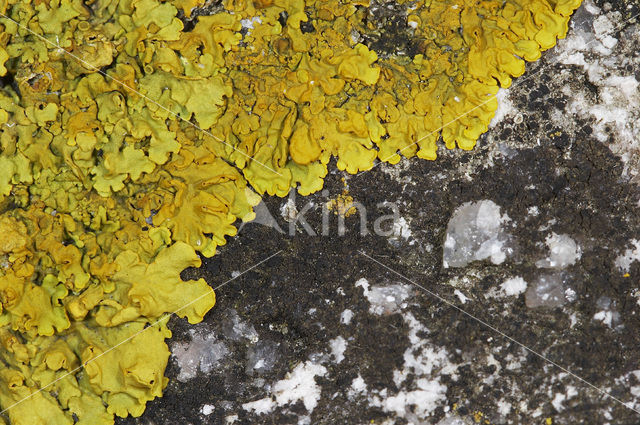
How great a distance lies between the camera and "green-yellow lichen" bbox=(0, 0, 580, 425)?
8.33ft

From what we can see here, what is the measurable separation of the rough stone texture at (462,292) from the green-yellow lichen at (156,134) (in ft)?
0.62

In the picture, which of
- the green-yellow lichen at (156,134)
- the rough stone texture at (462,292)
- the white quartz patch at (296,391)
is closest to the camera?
the green-yellow lichen at (156,134)

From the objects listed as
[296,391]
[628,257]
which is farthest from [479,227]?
[296,391]

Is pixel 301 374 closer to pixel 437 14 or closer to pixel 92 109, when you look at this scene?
pixel 92 109

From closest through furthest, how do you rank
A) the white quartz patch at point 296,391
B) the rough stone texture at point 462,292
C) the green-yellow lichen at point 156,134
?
the green-yellow lichen at point 156,134
the rough stone texture at point 462,292
the white quartz patch at point 296,391

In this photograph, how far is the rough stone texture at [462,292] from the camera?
8.82 feet

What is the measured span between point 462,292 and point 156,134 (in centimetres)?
169

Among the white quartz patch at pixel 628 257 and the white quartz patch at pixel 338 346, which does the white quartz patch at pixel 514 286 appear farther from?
the white quartz patch at pixel 338 346

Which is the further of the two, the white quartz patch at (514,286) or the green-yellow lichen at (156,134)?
the white quartz patch at (514,286)

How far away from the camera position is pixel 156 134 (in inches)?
101

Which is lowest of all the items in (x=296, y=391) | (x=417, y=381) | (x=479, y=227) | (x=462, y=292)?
(x=296, y=391)

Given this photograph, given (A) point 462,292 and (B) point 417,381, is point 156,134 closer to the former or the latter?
(A) point 462,292

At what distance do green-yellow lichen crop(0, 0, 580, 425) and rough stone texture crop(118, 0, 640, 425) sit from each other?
190 mm

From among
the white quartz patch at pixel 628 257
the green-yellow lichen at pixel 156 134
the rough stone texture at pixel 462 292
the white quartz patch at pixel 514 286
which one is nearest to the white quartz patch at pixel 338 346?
the rough stone texture at pixel 462 292
